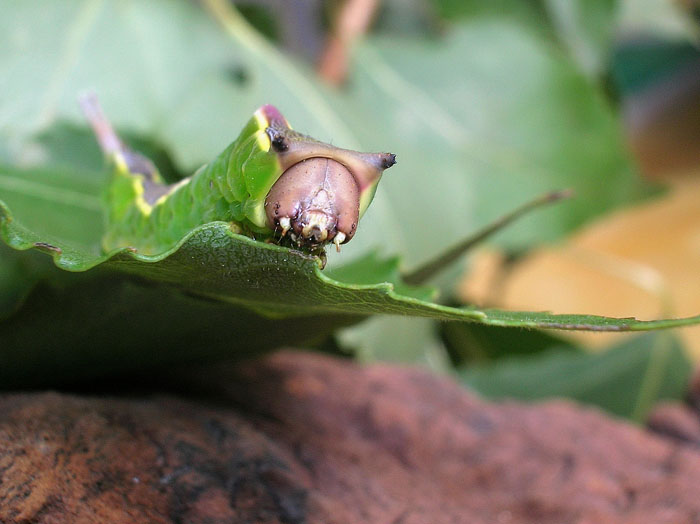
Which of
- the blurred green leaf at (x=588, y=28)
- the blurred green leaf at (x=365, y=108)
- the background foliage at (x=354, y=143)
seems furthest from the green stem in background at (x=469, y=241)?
the blurred green leaf at (x=588, y=28)

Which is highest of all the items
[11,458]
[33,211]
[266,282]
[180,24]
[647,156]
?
[647,156]

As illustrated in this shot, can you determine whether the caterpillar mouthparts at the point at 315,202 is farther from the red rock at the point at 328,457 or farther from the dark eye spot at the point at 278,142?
the red rock at the point at 328,457

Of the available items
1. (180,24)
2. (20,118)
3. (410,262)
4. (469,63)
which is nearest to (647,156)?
(469,63)

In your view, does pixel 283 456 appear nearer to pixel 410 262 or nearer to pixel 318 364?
pixel 318 364

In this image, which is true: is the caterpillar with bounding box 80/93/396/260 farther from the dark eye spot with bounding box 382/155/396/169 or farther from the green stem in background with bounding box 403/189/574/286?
the green stem in background with bounding box 403/189/574/286

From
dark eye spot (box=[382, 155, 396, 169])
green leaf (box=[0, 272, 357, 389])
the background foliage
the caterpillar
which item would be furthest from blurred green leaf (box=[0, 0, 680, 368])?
dark eye spot (box=[382, 155, 396, 169])

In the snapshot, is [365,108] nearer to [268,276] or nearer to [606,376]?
[606,376]
